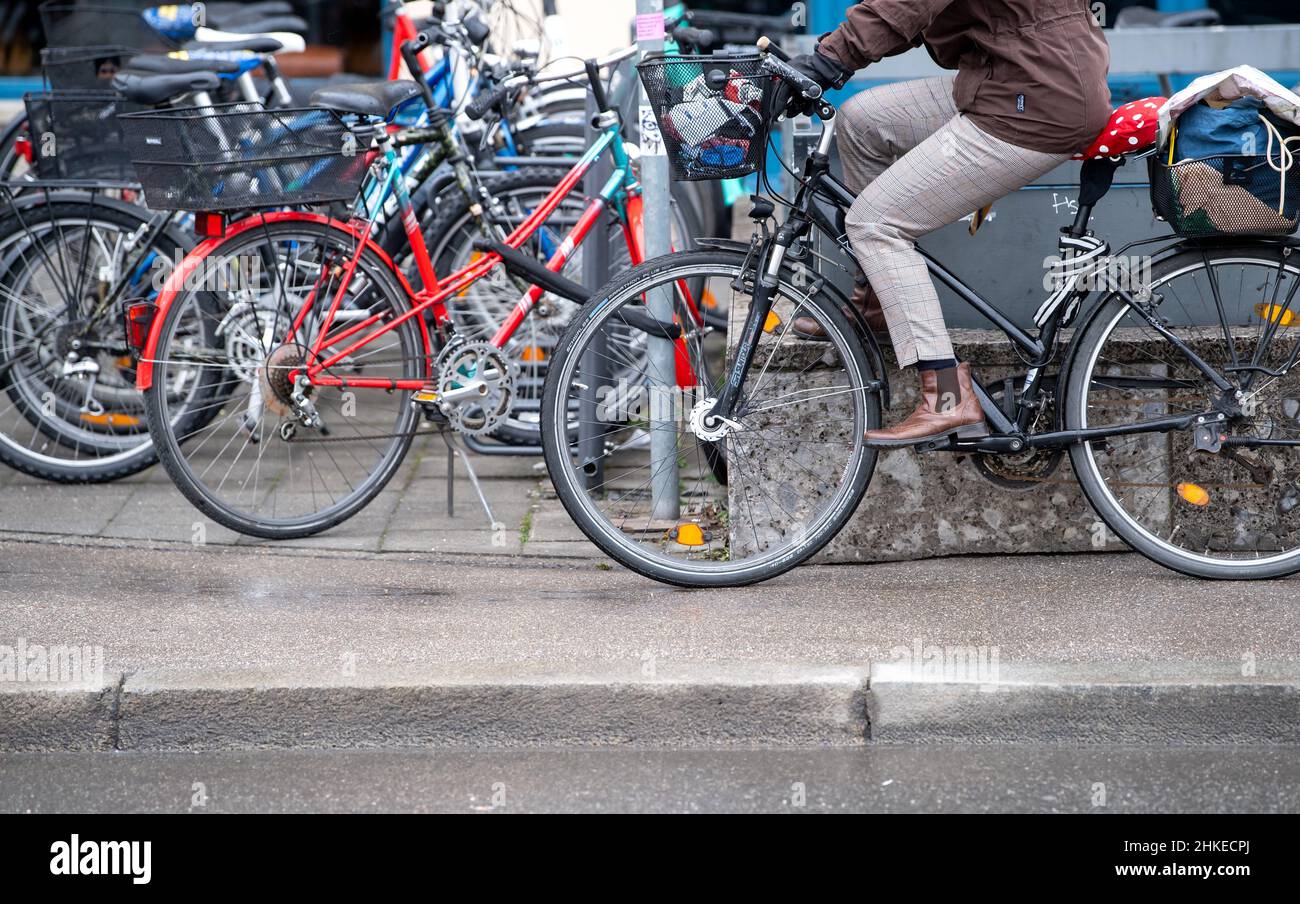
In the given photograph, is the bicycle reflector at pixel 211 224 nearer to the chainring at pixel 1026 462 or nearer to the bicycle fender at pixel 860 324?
the bicycle fender at pixel 860 324

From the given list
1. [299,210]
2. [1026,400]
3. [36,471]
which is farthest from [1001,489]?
[36,471]

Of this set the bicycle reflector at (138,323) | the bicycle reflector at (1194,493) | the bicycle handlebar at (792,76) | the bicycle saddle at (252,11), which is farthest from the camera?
the bicycle saddle at (252,11)

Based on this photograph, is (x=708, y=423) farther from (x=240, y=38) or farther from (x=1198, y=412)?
(x=240, y=38)

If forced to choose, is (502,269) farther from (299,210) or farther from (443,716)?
(443,716)

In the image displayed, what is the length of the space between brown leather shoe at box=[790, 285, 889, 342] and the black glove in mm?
649

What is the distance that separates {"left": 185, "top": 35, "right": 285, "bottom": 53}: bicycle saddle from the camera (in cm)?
569

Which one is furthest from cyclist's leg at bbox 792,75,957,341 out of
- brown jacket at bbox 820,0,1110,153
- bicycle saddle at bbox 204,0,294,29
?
bicycle saddle at bbox 204,0,294,29

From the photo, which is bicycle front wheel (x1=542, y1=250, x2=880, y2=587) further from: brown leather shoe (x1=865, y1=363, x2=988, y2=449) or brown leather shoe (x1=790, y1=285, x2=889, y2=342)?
brown leather shoe (x1=865, y1=363, x2=988, y2=449)

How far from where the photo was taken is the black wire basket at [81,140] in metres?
5.52

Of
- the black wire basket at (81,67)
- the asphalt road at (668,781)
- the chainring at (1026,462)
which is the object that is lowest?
the asphalt road at (668,781)

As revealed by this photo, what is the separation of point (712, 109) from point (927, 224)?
64 centimetres

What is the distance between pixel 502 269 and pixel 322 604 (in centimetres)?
137

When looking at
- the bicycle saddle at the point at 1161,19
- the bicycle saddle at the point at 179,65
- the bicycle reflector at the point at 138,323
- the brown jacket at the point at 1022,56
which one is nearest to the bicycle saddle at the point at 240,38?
the bicycle saddle at the point at 179,65

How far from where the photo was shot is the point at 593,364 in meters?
4.88
